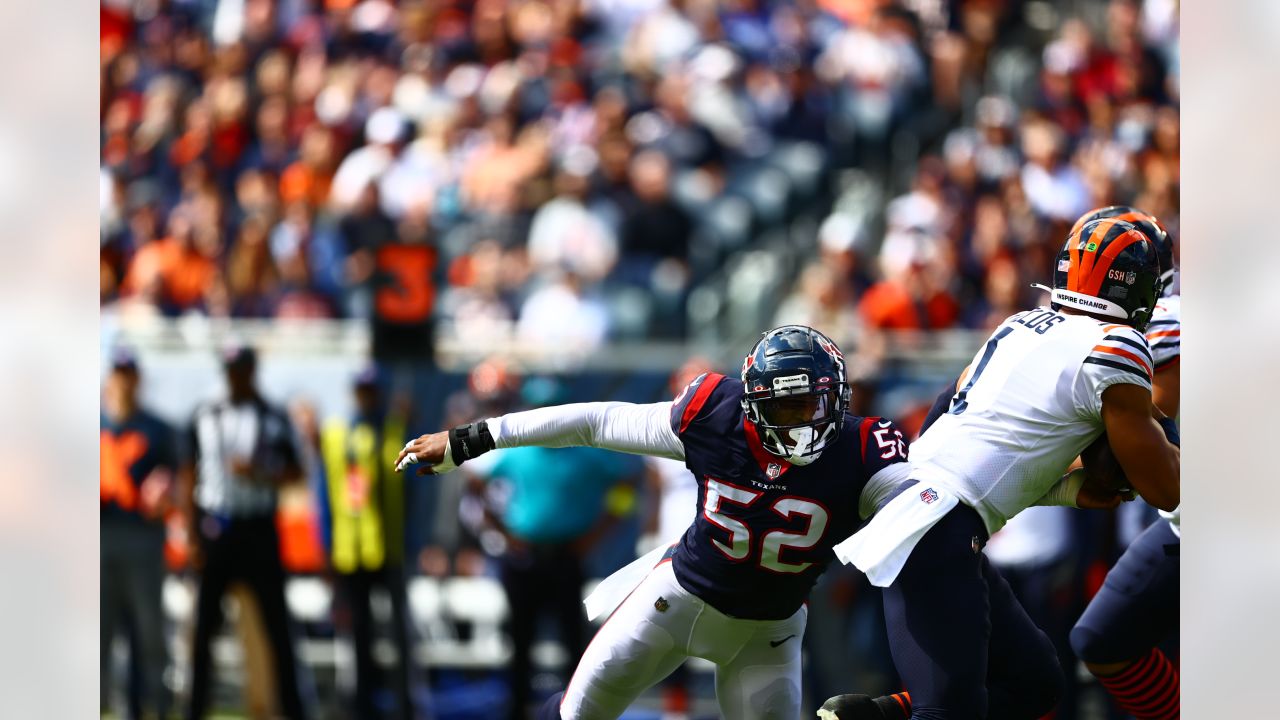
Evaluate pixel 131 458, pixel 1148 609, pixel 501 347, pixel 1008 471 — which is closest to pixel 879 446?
pixel 1008 471

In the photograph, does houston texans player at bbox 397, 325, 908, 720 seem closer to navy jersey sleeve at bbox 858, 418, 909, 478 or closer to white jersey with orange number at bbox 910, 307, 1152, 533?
navy jersey sleeve at bbox 858, 418, 909, 478

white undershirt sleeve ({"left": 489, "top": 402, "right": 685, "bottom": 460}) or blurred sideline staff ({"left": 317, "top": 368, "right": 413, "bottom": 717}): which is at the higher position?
white undershirt sleeve ({"left": 489, "top": 402, "right": 685, "bottom": 460})

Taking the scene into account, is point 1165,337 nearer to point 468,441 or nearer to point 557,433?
point 557,433

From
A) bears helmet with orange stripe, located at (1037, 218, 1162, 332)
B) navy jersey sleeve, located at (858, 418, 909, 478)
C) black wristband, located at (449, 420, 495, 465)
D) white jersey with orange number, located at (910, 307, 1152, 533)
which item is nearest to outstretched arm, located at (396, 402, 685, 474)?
black wristband, located at (449, 420, 495, 465)

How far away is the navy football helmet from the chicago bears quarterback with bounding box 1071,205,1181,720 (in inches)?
53.2

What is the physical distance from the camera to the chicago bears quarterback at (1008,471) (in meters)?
4.63

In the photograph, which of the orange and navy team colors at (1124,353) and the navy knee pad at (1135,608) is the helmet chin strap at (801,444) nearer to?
the orange and navy team colors at (1124,353)

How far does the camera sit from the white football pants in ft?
16.8

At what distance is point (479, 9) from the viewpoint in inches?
515

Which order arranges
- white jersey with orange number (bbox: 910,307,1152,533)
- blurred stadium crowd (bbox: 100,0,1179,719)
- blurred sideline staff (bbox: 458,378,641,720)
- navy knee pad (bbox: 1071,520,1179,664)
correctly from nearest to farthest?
1. white jersey with orange number (bbox: 910,307,1152,533)
2. navy knee pad (bbox: 1071,520,1179,664)
3. blurred sideline staff (bbox: 458,378,641,720)
4. blurred stadium crowd (bbox: 100,0,1179,719)

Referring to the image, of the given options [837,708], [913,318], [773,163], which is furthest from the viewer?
[773,163]

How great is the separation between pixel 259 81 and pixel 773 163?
14.8 ft
